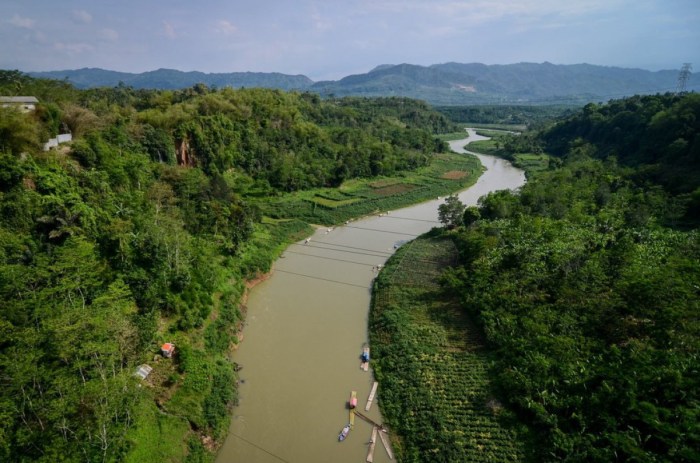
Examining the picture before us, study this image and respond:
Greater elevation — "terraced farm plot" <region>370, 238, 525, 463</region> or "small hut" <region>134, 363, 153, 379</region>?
"small hut" <region>134, 363, 153, 379</region>

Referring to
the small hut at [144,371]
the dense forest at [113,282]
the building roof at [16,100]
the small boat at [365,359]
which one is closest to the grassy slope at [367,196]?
the dense forest at [113,282]

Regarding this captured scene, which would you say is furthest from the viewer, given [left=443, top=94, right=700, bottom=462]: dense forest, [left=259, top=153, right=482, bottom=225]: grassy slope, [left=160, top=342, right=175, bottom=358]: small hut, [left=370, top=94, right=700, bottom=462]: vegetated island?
[left=259, top=153, right=482, bottom=225]: grassy slope

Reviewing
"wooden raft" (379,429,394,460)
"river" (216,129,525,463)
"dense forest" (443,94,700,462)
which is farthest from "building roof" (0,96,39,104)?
"dense forest" (443,94,700,462)

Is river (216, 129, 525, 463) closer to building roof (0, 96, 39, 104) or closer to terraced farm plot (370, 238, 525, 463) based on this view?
terraced farm plot (370, 238, 525, 463)

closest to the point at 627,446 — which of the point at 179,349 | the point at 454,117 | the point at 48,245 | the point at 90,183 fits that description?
the point at 179,349

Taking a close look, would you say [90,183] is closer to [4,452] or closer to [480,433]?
[4,452]

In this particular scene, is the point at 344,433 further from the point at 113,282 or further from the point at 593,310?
the point at 593,310
